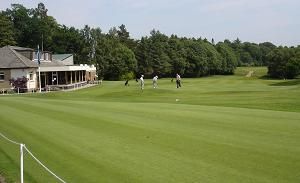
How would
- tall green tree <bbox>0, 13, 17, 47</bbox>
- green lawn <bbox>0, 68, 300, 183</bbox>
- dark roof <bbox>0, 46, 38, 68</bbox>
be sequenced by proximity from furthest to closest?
tall green tree <bbox>0, 13, 17, 47</bbox>, dark roof <bbox>0, 46, 38, 68</bbox>, green lawn <bbox>0, 68, 300, 183</bbox>

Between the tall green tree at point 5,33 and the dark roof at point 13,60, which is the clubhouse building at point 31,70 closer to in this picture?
the dark roof at point 13,60

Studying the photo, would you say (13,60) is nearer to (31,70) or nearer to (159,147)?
(31,70)

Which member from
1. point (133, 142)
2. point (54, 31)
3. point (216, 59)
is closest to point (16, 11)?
point (54, 31)

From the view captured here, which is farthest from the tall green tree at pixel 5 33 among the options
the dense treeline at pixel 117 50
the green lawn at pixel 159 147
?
the green lawn at pixel 159 147

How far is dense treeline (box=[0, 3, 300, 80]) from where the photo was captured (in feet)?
391

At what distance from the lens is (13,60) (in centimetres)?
6650

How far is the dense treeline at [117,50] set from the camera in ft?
391

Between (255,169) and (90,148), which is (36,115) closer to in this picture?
(90,148)

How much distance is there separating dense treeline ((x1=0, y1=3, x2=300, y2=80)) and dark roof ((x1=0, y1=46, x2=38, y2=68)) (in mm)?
47702

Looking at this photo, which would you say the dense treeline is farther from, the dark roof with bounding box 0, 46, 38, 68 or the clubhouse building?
the dark roof with bounding box 0, 46, 38, 68

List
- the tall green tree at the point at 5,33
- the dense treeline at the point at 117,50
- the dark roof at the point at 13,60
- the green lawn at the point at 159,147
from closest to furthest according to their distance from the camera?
the green lawn at the point at 159,147, the dark roof at the point at 13,60, the tall green tree at the point at 5,33, the dense treeline at the point at 117,50

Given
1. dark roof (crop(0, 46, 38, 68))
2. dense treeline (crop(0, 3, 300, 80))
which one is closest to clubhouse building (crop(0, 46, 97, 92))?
dark roof (crop(0, 46, 38, 68))

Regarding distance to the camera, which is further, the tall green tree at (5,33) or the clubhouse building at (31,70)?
the tall green tree at (5,33)

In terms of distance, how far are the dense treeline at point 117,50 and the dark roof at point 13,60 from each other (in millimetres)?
47702
